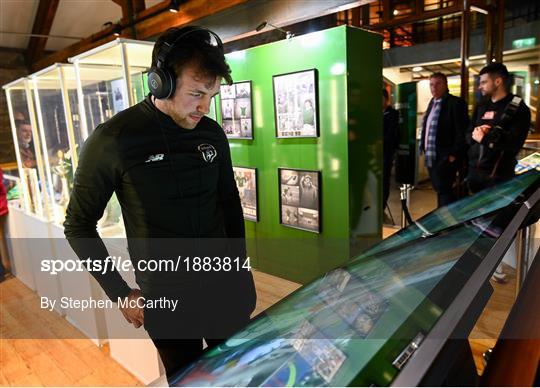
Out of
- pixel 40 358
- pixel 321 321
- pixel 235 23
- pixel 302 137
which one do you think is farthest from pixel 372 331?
pixel 235 23

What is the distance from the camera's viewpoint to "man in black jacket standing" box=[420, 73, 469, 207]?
432 cm

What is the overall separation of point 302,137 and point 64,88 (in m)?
1.86

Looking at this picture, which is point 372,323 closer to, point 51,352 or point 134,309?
point 134,309

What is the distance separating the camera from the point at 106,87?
8.71 feet

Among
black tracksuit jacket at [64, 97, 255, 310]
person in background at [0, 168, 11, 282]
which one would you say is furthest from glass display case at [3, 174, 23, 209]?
black tracksuit jacket at [64, 97, 255, 310]

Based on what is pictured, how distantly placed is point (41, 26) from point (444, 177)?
8.56m

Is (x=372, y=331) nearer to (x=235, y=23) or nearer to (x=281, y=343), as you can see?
(x=281, y=343)

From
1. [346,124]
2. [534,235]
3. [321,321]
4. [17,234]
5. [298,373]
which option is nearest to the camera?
[298,373]

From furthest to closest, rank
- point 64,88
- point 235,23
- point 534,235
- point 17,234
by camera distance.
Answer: point 235,23, point 17,234, point 64,88, point 534,235

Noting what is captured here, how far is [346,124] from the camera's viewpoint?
309cm

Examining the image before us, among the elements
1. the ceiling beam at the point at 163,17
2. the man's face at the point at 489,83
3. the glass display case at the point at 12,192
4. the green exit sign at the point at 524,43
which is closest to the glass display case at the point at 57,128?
the glass display case at the point at 12,192

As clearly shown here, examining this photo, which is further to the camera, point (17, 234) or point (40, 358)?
point (17, 234)

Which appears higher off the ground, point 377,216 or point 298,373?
point 298,373

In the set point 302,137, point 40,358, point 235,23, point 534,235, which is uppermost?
point 235,23
